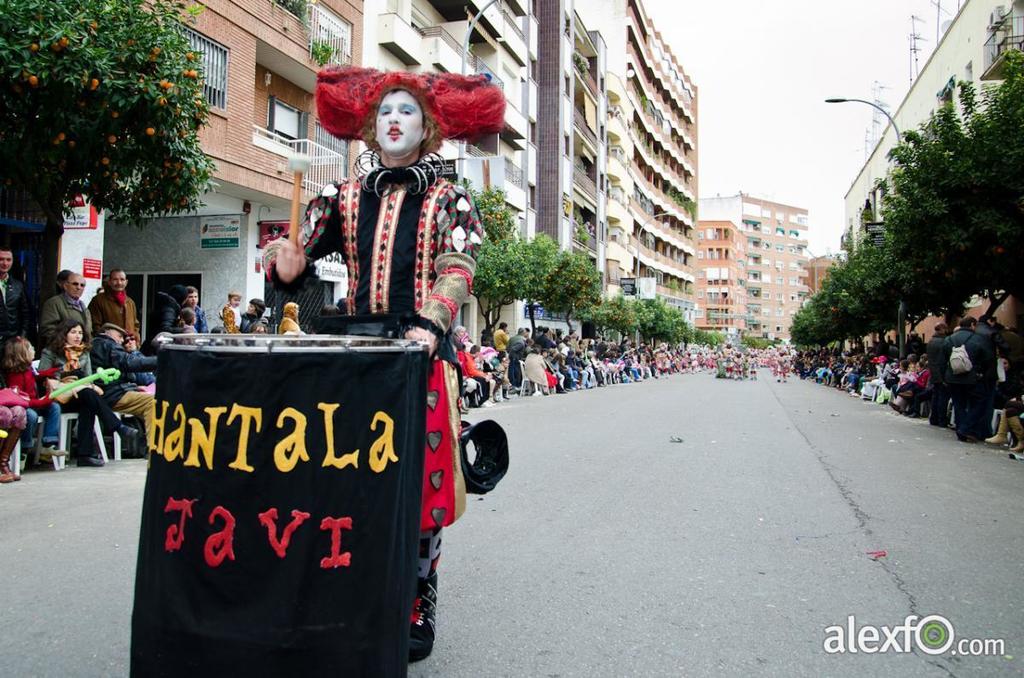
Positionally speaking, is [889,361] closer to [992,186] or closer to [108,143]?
[992,186]

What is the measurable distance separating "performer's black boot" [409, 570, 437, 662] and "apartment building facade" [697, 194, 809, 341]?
127m

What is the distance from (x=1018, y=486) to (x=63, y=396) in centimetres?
908

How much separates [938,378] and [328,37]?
1520 centimetres

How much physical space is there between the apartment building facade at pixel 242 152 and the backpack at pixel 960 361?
36.8ft

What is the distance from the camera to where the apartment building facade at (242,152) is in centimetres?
1589

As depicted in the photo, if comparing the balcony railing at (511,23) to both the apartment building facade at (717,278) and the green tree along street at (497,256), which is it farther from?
the apartment building facade at (717,278)

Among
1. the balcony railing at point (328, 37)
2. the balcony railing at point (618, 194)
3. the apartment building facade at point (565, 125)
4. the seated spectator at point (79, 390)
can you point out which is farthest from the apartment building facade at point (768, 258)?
the seated spectator at point (79, 390)

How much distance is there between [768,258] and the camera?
134875mm

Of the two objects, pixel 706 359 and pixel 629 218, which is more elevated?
pixel 629 218

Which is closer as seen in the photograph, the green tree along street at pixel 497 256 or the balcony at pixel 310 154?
the balcony at pixel 310 154

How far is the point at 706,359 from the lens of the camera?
2569 inches

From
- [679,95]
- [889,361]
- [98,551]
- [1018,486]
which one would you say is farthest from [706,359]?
[98,551]

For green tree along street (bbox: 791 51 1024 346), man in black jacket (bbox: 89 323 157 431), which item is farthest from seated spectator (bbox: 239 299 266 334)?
green tree along street (bbox: 791 51 1024 346)

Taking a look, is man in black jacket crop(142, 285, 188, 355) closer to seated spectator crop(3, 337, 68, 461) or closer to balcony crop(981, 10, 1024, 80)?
seated spectator crop(3, 337, 68, 461)
